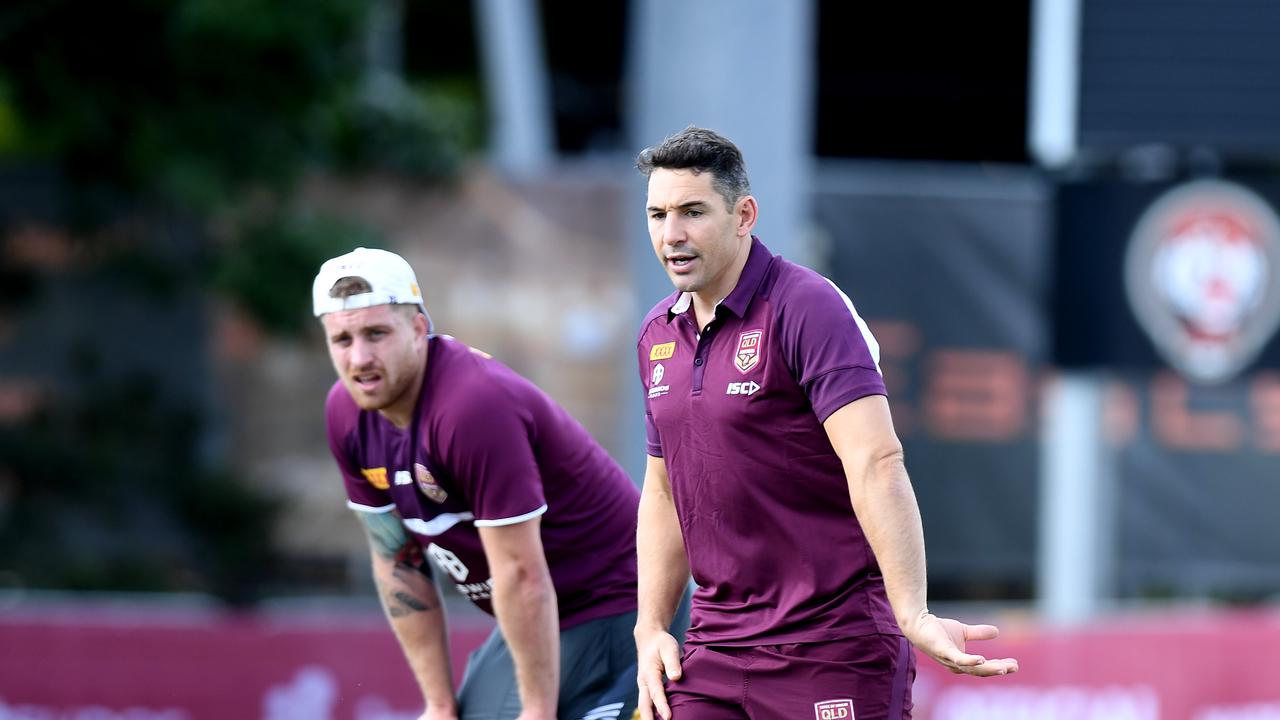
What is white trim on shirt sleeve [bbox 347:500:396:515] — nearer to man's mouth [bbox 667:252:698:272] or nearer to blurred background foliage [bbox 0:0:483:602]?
man's mouth [bbox 667:252:698:272]

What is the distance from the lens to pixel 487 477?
4.64 meters

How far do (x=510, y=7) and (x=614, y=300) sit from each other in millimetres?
5402

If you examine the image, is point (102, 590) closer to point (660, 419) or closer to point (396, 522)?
point (396, 522)

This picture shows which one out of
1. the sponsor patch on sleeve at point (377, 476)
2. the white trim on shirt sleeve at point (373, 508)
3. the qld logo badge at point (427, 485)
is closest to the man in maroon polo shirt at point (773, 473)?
the qld logo badge at point (427, 485)

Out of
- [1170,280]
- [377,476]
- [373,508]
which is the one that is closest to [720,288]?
[377,476]

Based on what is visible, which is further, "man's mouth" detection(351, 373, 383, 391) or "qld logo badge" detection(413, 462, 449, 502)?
"qld logo badge" detection(413, 462, 449, 502)

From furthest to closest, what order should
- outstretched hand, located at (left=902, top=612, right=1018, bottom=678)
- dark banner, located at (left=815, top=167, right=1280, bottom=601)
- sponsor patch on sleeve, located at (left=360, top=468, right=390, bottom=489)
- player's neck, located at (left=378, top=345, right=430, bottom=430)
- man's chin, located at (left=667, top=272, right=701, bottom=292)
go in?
dark banner, located at (left=815, top=167, right=1280, bottom=601) < sponsor patch on sleeve, located at (left=360, top=468, right=390, bottom=489) < player's neck, located at (left=378, top=345, right=430, bottom=430) < man's chin, located at (left=667, top=272, right=701, bottom=292) < outstretched hand, located at (left=902, top=612, right=1018, bottom=678)

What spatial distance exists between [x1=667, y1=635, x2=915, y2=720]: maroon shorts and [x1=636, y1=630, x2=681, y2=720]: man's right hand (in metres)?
0.12

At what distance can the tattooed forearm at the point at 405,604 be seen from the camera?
5.14 meters

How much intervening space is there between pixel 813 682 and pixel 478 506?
111 cm

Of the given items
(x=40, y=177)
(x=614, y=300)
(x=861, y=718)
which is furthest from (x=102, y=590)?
(x=861, y=718)

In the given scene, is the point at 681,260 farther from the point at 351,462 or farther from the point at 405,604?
the point at 405,604

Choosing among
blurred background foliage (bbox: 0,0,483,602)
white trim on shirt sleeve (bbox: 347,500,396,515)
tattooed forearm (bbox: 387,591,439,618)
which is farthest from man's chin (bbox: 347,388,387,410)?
blurred background foliage (bbox: 0,0,483,602)

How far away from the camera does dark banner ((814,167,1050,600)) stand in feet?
45.9
